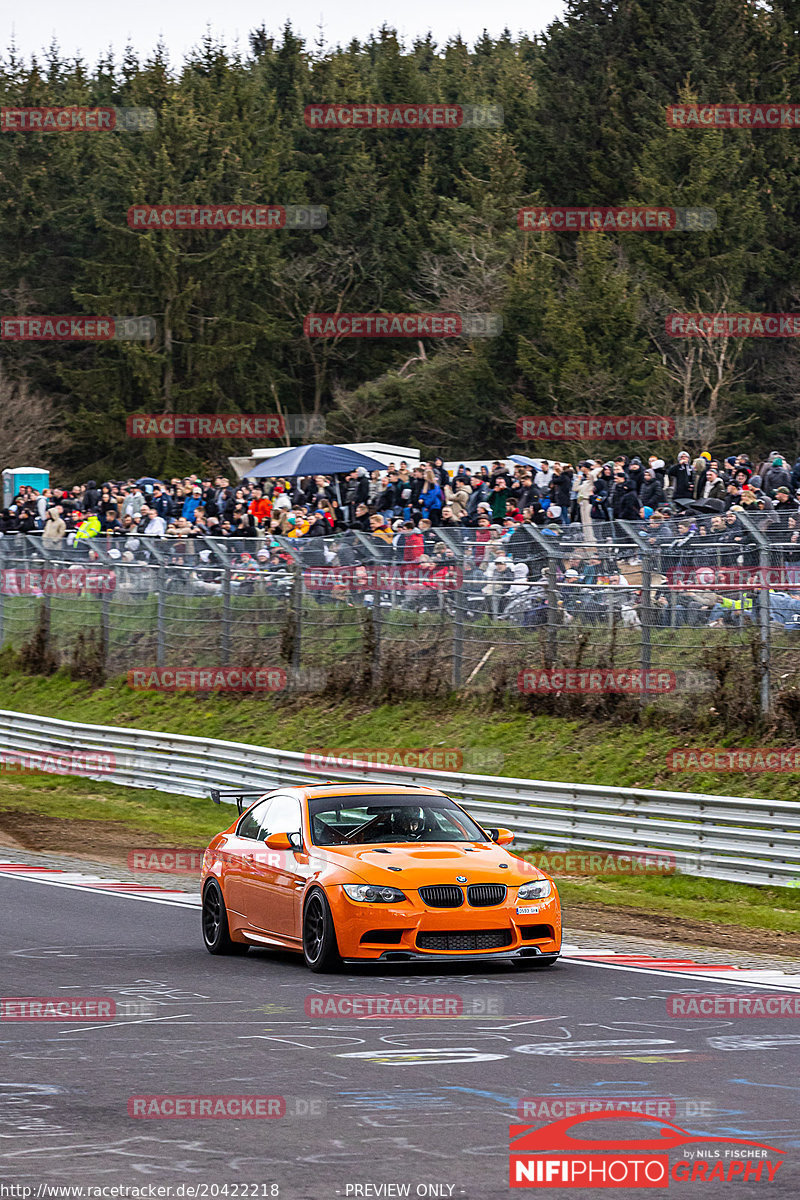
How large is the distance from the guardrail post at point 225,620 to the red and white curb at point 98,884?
Answer: 9986 mm

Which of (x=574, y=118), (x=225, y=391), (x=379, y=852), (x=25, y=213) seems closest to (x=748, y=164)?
(x=574, y=118)

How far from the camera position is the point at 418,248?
262 ft

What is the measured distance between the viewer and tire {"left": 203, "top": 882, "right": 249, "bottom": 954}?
13.4 metres

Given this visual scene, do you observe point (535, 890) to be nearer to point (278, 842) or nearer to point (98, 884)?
point (278, 842)

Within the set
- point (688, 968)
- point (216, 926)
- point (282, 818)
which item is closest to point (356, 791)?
point (282, 818)

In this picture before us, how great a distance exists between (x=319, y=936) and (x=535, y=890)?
→ 1.51 meters

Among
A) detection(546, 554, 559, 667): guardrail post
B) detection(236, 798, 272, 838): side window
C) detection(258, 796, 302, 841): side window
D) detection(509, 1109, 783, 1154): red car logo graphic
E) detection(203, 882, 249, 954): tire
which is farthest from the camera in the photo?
detection(546, 554, 559, 667): guardrail post

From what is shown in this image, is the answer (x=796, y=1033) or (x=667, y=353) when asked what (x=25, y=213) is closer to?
(x=667, y=353)

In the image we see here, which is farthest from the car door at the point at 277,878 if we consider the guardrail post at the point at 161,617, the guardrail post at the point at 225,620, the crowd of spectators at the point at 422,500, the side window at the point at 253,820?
the guardrail post at the point at 161,617

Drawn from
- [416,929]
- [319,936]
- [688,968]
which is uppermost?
[416,929]

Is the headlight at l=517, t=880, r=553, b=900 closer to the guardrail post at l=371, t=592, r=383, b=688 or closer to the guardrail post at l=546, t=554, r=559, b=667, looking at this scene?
the guardrail post at l=546, t=554, r=559, b=667

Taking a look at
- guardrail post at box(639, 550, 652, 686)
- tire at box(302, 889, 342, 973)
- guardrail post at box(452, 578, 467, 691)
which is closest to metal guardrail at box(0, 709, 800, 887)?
guardrail post at box(639, 550, 652, 686)

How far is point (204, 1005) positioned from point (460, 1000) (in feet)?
5.18

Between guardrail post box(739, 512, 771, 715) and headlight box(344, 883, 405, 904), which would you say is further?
guardrail post box(739, 512, 771, 715)
